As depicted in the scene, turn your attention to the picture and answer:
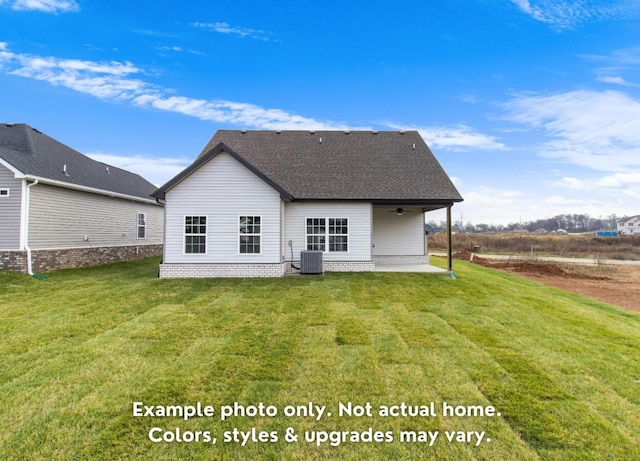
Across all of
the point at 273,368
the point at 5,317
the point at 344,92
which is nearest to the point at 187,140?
the point at 344,92

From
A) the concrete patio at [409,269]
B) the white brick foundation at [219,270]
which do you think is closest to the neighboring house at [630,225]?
the concrete patio at [409,269]

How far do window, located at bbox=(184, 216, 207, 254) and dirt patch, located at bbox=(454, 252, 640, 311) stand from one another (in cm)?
1519

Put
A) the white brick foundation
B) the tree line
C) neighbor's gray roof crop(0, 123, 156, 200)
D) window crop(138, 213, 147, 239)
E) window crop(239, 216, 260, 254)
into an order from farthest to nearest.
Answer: the tree line
window crop(138, 213, 147, 239)
neighbor's gray roof crop(0, 123, 156, 200)
window crop(239, 216, 260, 254)
the white brick foundation

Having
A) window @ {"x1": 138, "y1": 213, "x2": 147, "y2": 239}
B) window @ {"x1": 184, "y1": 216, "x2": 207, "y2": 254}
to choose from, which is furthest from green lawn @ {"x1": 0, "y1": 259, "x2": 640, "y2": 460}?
window @ {"x1": 138, "y1": 213, "x2": 147, "y2": 239}

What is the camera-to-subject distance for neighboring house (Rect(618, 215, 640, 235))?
93.6 metres

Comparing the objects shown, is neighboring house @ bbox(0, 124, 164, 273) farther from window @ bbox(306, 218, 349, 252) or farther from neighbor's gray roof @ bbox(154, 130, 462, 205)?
window @ bbox(306, 218, 349, 252)

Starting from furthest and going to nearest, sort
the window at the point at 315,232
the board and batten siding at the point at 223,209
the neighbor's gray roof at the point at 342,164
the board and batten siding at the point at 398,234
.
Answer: the board and batten siding at the point at 398,234 < the window at the point at 315,232 < the neighbor's gray roof at the point at 342,164 < the board and batten siding at the point at 223,209

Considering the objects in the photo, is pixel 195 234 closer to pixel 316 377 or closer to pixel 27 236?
pixel 27 236

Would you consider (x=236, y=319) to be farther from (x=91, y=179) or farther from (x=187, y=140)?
(x=187, y=140)

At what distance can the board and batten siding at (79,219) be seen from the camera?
1284 centimetres

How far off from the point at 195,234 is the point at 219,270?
172 centimetres

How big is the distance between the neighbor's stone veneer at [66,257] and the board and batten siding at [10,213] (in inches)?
15.2

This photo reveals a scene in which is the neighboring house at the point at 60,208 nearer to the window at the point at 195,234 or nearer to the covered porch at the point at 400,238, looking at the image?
the window at the point at 195,234

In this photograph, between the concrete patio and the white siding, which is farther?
the white siding
